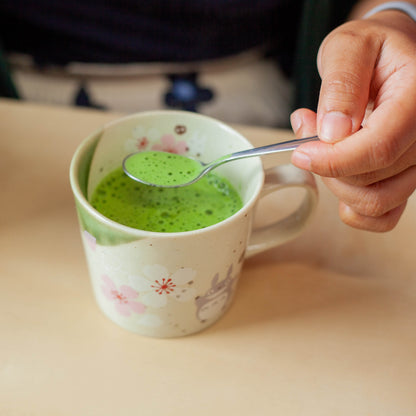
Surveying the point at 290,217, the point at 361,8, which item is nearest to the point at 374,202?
the point at 290,217

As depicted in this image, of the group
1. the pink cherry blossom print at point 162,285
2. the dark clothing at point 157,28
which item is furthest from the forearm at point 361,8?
the pink cherry blossom print at point 162,285

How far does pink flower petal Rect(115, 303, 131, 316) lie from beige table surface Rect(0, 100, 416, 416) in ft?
0.09

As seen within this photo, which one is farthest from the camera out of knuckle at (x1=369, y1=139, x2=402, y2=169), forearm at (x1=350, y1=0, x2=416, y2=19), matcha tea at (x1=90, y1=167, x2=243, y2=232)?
forearm at (x1=350, y1=0, x2=416, y2=19)

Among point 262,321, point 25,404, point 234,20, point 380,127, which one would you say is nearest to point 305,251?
point 262,321

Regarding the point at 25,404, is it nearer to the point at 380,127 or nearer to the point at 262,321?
the point at 262,321

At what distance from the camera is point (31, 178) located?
719 millimetres

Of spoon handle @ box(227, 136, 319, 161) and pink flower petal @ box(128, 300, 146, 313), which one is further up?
spoon handle @ box(227, 136, 319, 161)

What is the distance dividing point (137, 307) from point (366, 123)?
0.89ft

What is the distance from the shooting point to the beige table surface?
49 centimetres

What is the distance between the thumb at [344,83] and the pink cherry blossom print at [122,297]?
227mm

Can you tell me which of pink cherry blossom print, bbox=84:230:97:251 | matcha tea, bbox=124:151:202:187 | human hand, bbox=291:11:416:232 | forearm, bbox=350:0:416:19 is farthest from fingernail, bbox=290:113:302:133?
forearm, bbox=350:0:416:19

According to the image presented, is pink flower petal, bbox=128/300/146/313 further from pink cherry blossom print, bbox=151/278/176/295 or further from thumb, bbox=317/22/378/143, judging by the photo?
thumb, bbox=317/22/378/143

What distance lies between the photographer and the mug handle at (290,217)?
527 mm

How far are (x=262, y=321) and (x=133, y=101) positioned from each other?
516 millimetres
